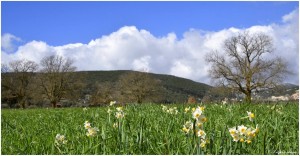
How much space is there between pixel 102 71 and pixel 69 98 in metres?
64.4

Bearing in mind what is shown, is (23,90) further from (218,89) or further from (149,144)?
(149,144)

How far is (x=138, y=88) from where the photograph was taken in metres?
92.0

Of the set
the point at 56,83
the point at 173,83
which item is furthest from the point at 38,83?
the point at 173,83

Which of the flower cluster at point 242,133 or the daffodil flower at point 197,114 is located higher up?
the daffodil flower at point 197,114

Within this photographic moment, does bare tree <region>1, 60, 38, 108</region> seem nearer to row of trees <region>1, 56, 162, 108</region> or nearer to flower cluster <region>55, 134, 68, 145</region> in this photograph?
row of trees <region>1, 56, 162, 108</region>

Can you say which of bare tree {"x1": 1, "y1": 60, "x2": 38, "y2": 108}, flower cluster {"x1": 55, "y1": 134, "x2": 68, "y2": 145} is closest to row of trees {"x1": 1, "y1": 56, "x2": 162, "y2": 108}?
bare tree {"x1": 1, "y1": 60, "x2": 38, "y2": 108}

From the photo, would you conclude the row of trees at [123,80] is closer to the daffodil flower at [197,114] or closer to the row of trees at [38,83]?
the row of trees at [38,83]

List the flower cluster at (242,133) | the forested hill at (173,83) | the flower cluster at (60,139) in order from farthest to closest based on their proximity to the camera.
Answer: the forested hill at (173,83) → the flower cluster at (60,139) → the flower cluster at (242,133)

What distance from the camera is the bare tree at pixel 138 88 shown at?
91.4 meters

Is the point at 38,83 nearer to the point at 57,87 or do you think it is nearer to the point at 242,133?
the point at 57,87

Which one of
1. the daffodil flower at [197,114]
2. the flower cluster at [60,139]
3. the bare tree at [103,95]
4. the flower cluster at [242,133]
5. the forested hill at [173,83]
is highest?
the forested hill at [173,83]

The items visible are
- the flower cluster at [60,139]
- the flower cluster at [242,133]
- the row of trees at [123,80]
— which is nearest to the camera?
the flower cluster at [242,133]

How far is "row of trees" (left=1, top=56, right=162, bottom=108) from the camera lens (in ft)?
289

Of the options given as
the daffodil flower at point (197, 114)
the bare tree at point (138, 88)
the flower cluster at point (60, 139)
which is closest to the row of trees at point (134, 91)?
the bare tree at point (138, 88)
